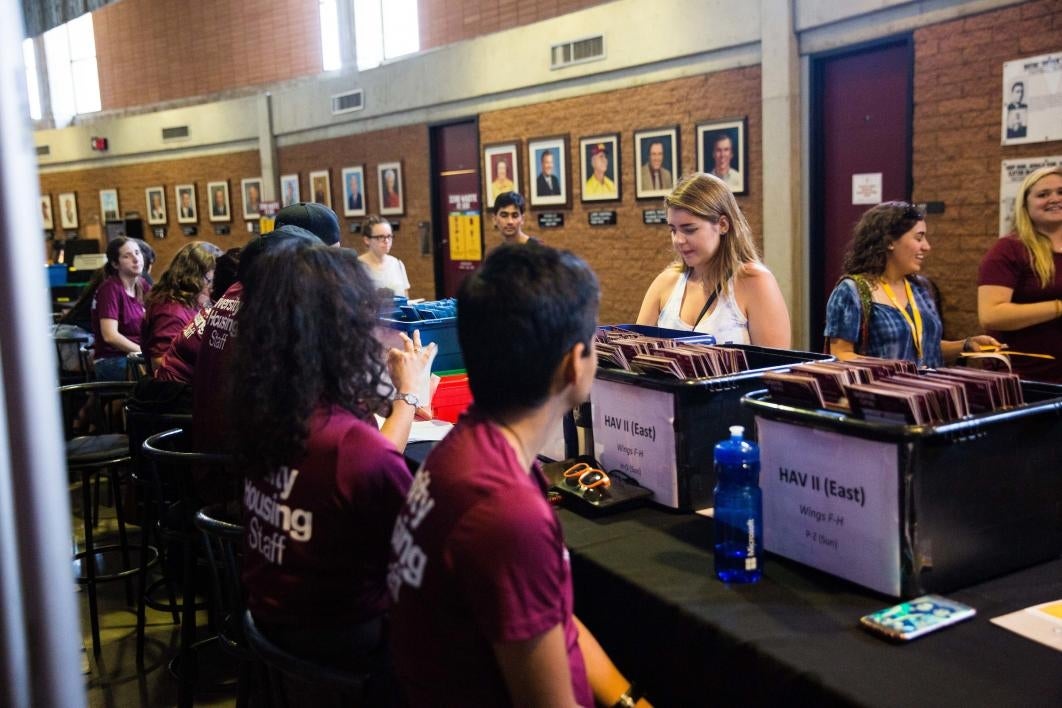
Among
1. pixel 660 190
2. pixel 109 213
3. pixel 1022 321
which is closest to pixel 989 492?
pixel 1022 321

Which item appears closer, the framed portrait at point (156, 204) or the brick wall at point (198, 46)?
the brick wall at point (198, 46)

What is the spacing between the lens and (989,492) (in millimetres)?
1497

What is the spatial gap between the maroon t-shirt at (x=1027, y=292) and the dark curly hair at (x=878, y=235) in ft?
1.24

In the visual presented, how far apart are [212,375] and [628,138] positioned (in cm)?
543

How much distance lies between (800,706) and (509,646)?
1.49ft

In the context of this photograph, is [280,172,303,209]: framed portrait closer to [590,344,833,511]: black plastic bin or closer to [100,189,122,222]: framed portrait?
[100,189,122,222]: framed portrait

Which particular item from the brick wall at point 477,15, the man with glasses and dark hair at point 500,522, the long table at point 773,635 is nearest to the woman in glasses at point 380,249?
the brick wall at point 477,15

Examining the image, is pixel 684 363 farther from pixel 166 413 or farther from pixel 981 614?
pixel 166 413

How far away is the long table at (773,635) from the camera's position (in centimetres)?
121

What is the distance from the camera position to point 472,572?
1100mm

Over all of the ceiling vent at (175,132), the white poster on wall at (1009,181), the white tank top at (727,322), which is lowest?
the white tank top at (727,322)

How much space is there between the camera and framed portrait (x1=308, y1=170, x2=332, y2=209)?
1089 centimetres

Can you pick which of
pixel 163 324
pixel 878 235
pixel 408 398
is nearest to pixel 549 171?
pixel 163 324

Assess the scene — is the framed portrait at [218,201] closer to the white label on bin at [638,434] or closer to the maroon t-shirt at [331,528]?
the white label on bin at [638,434]
